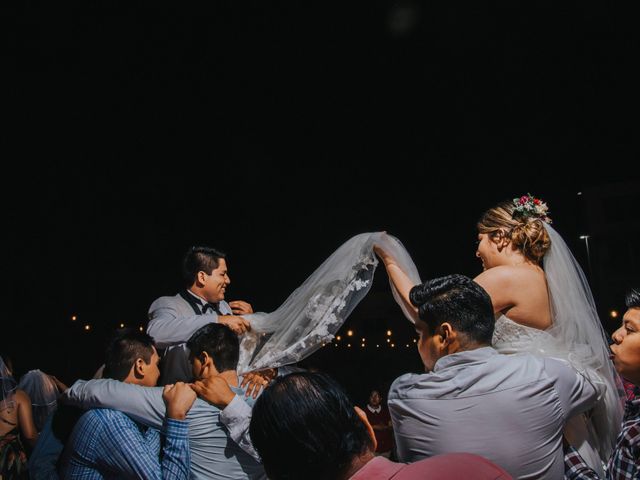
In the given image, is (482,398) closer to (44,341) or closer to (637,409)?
(637,409)

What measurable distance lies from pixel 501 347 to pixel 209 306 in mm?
2026

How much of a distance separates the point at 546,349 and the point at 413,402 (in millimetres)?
904

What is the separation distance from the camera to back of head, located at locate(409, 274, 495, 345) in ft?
5.93

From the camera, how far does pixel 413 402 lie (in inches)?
67.1

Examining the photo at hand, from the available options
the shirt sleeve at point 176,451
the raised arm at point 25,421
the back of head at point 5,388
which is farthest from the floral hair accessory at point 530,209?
the raised arm at point 25,421

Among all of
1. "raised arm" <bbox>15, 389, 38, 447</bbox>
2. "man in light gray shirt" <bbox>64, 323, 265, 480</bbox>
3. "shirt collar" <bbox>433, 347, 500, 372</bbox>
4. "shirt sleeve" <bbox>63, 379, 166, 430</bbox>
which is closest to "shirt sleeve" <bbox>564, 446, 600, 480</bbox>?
"shirt collar" <bbox>433, 347, 500, 372</bbox>

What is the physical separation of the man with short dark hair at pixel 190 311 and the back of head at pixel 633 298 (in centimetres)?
193

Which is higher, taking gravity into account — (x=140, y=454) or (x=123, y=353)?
(x=123, y=353)

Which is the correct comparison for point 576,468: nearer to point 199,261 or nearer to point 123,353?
point 123,353

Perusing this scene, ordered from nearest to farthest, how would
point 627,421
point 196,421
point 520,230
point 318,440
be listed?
point 318,440 < point 627,421 < point 196,421 < point 520,230

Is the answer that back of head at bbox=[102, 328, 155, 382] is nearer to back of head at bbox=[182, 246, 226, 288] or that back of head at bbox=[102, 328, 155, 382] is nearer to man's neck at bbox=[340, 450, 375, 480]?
back of head at bbox=[182, 246, 226, 288]

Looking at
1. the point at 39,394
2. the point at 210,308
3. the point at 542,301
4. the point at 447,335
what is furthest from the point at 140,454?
the point at 39,394

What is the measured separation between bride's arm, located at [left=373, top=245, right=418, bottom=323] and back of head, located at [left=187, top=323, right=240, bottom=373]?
33.6 inches

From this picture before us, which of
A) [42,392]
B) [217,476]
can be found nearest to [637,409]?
[217,476]
